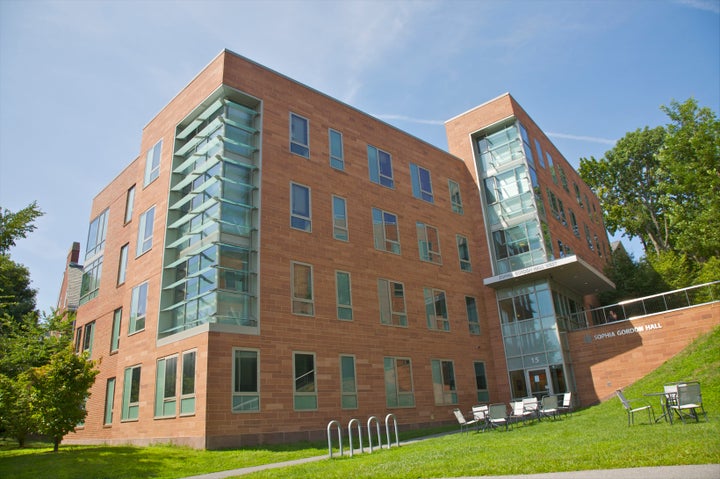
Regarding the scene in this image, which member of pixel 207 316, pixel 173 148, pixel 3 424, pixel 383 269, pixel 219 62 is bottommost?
pixel 3 424

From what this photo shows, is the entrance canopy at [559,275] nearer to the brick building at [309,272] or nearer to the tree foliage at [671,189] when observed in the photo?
the brick building at [309,272]

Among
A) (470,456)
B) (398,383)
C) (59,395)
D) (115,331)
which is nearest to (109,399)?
(115,331)

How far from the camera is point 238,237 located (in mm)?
17688

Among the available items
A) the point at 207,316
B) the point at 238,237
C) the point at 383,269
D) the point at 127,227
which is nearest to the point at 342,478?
the point at 207,316

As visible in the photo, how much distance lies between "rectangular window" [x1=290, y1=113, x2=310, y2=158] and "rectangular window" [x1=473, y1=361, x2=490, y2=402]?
1265 centimetres

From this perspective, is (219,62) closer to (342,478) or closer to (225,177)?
(225,177)

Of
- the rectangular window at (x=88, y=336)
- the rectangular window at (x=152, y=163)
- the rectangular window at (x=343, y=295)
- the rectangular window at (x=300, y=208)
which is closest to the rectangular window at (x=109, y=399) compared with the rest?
the rectangular window at (x=88, y=336)

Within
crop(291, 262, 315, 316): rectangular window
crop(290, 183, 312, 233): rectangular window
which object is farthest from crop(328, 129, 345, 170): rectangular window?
crop(291, 262, 315, 316): rectangular window

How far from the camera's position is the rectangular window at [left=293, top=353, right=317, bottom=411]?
17.1 meters

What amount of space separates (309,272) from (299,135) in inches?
228

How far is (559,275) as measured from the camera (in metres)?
25.2

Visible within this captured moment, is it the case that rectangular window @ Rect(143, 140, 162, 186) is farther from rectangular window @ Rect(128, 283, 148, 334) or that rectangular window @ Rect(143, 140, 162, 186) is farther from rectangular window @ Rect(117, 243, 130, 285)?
rectangular window @ Rect(128, 283, 148, 334)

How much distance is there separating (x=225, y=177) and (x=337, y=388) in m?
8.44

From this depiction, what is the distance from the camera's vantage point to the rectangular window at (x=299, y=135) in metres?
20.6
